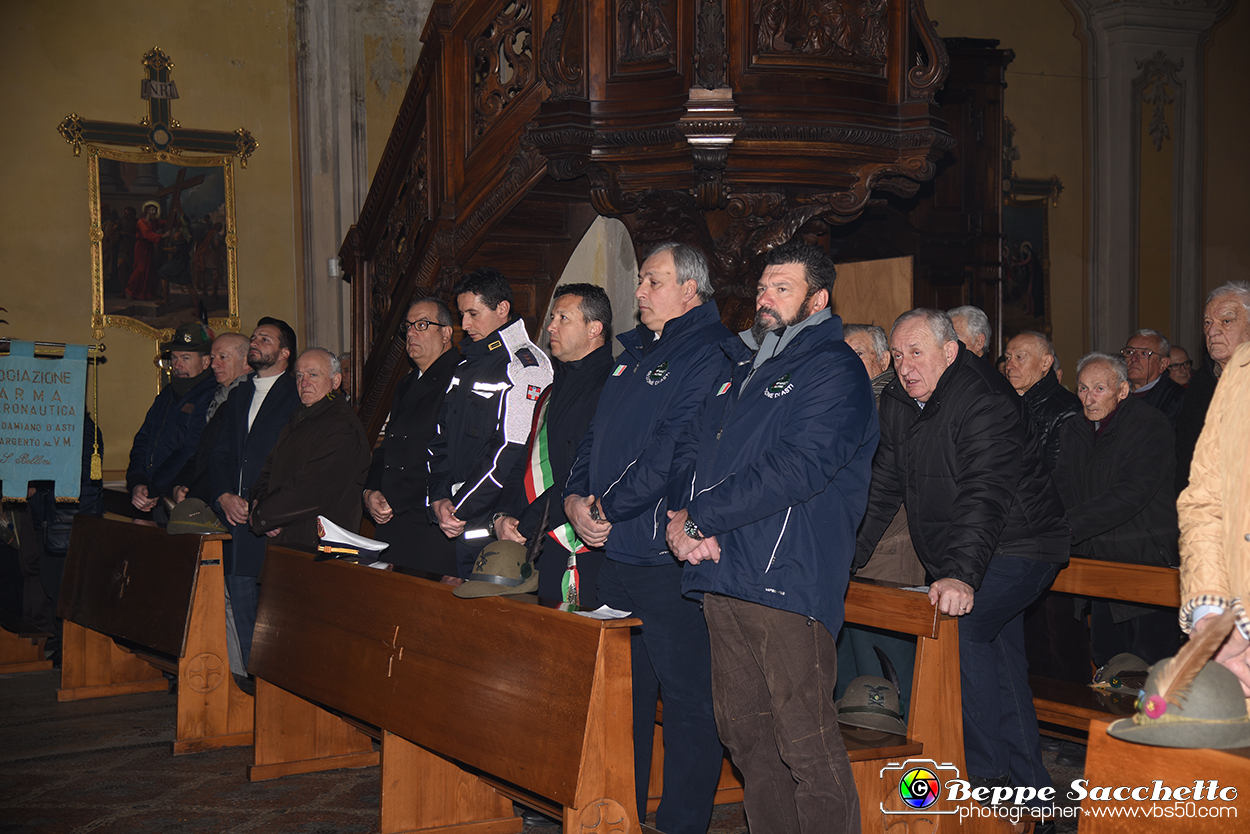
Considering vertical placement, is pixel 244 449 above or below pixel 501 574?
above

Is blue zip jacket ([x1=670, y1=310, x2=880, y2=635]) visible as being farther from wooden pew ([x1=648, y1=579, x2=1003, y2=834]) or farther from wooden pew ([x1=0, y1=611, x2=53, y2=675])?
wooden pew ([x1=0, y1=611, x2=53, y2=675])

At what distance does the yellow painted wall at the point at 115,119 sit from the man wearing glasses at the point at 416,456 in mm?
5456

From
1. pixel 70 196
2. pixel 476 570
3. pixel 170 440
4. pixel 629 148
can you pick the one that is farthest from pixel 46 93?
pixel 476 570

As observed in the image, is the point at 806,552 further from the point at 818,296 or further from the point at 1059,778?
the point at 1059,778

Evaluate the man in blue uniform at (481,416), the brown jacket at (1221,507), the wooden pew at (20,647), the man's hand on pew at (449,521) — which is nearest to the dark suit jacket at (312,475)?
the man in blue uniform at (481,416)

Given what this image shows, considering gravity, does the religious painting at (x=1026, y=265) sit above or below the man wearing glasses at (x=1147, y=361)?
above

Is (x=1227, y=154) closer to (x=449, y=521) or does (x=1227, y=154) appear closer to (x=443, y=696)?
(x=449, y=521)

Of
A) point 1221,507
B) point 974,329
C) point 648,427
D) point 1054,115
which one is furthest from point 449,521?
point 1054,115

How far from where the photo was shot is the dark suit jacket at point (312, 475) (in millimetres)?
5039

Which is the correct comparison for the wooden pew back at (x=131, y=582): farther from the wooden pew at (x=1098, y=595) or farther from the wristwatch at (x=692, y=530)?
the wooden pew at (x=1098, y=595)

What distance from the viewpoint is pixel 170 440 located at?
20.6 feet

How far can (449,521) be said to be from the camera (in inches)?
168

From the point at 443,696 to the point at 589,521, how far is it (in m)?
0.66

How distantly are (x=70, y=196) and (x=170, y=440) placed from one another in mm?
4042
